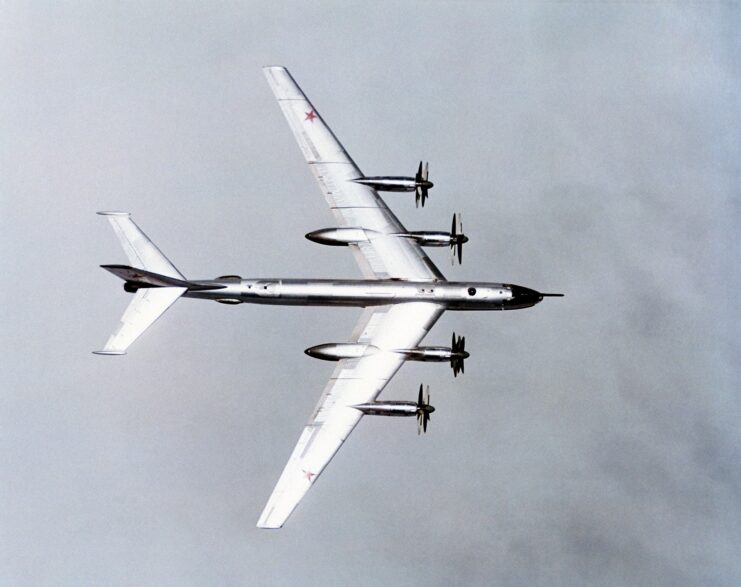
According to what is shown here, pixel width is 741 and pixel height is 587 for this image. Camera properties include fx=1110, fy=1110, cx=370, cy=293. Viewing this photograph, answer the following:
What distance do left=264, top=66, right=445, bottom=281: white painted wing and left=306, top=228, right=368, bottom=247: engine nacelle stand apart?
0.45 meters

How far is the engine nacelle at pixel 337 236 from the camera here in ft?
266

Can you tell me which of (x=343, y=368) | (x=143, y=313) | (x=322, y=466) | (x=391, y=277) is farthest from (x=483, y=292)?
(x=143, y=313)

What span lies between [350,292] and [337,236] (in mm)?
4543

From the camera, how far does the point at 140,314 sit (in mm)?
76750

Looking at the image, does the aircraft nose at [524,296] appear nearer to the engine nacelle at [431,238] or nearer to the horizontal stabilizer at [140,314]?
the engine nacelle at [431,238]

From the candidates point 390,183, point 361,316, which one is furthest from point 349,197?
point 361,316

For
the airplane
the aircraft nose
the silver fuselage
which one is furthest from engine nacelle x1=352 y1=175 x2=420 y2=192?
the aircraft nose

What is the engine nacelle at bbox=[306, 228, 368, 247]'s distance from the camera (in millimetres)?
81188

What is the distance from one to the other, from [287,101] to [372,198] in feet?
32.8

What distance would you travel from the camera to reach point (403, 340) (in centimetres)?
7888

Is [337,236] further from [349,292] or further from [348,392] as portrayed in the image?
[348,392]

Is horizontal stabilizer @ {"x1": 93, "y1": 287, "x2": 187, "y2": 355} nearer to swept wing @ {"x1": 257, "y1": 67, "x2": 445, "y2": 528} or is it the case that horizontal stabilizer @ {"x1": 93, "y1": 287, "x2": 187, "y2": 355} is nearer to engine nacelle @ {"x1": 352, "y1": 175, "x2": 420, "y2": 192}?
swept wing @ {"x1": 257, "y1": 67, "x2": 445, "y2": 528}

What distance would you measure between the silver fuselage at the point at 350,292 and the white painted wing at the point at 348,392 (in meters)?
0.84

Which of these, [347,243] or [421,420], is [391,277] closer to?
[347,243]
